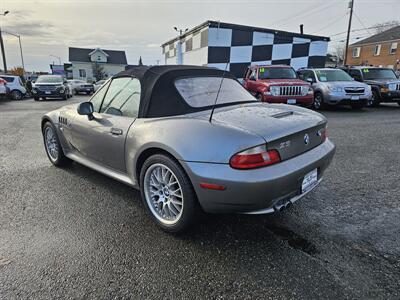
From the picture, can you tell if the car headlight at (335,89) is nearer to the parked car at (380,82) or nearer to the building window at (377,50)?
the parked car at (380,82)

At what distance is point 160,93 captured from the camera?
8.21 feet

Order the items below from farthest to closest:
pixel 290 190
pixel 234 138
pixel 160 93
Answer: pixel 160 93 → pixel 290 190 → pixel 234 138

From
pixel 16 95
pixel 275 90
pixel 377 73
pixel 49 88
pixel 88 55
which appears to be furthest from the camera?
pixel 88 55

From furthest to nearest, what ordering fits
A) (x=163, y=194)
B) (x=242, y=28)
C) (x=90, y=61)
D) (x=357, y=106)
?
(x=90, y=61), (x=242, y=28), (x=357, y=106), (x=163, y=194)

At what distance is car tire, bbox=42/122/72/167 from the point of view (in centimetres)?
380

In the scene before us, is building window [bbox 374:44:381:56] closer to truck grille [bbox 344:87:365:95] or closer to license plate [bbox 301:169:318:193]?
truck grille [bbox 344:87:365:95]

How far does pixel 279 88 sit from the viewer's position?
8242 millimetres

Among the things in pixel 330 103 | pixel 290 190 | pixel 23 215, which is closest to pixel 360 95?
pixel 330 103

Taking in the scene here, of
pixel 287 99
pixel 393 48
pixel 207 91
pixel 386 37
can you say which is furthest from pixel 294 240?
pixel 386 37

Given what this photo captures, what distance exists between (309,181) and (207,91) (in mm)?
1264

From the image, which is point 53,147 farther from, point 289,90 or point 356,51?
point 356,51

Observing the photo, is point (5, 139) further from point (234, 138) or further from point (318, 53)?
point (318, 53)

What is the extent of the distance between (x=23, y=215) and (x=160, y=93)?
1742mm

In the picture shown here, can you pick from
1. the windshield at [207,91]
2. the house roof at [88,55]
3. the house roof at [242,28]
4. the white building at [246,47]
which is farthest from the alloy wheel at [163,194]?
the house roof at [88,55]
